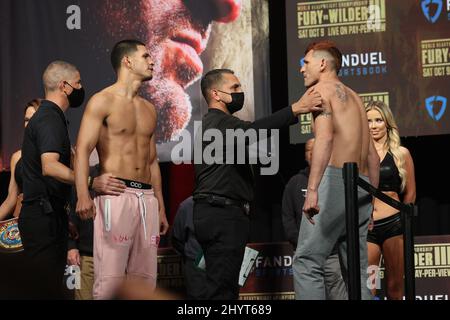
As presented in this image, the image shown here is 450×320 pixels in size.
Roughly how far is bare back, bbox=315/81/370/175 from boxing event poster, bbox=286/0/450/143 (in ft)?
7.13

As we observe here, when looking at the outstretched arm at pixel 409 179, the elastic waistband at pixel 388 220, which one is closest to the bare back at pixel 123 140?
the elastic waistband at pixel 388 220

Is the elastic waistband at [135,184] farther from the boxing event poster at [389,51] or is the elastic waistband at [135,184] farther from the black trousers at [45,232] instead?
the boxing event poster at [389,51]

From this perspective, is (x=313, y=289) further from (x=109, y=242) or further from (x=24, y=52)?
(x=24, y=52)

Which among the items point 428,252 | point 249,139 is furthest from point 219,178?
point 428,252

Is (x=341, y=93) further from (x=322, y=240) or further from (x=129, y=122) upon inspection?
(x=129, y=122)

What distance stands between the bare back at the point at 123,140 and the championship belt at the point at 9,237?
1222 millimetres

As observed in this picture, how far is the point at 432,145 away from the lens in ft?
24.0

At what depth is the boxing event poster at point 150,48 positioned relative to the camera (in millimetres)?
7227

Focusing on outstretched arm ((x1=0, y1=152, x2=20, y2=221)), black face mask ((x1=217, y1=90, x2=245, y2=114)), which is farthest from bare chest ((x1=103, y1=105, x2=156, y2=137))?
outstretched arm ((x1=0, y1=152, x2=20, y2=221))

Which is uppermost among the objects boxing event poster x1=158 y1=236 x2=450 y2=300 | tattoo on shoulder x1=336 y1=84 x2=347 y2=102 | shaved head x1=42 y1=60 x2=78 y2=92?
shaved head x1=42 y1=60 x2=78 y2=92

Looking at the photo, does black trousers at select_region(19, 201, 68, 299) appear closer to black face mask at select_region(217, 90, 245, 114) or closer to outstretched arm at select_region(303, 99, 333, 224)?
black face mask at select_region(217, 90, 245, 114)

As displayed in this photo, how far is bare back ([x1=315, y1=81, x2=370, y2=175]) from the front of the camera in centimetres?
467

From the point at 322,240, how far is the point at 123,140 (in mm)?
1312

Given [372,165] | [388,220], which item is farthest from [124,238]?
[388,220]
